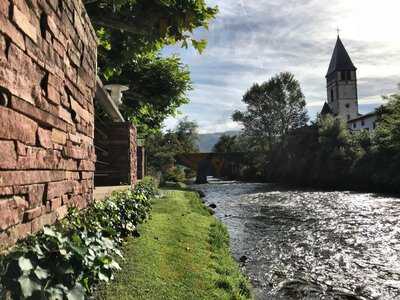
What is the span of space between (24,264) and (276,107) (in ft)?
198

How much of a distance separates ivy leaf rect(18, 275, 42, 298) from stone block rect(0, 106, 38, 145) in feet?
2.84

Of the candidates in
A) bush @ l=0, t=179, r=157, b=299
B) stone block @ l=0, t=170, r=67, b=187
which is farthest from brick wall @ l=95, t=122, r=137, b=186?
stone block @ l=0, t=170, r=67, b=187

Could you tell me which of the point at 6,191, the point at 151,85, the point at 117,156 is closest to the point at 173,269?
the point at 6,191

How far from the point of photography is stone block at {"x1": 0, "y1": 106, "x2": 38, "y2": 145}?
2572mm

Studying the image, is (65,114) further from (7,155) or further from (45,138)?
(7,155)

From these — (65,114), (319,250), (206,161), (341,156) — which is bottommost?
(319,250)

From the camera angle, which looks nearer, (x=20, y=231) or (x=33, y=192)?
(x=20, y=231)

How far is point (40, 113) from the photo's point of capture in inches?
127

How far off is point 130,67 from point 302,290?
11.7 m

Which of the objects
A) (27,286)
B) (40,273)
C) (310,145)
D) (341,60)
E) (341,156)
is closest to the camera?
(27,286)

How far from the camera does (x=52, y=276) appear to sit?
8.95ft

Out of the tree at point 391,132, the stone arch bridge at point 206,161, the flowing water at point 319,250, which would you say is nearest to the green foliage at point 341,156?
the tree at point 391,132

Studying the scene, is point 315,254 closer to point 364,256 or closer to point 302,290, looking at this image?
point 364,256

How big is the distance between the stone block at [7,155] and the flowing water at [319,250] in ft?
18.9
